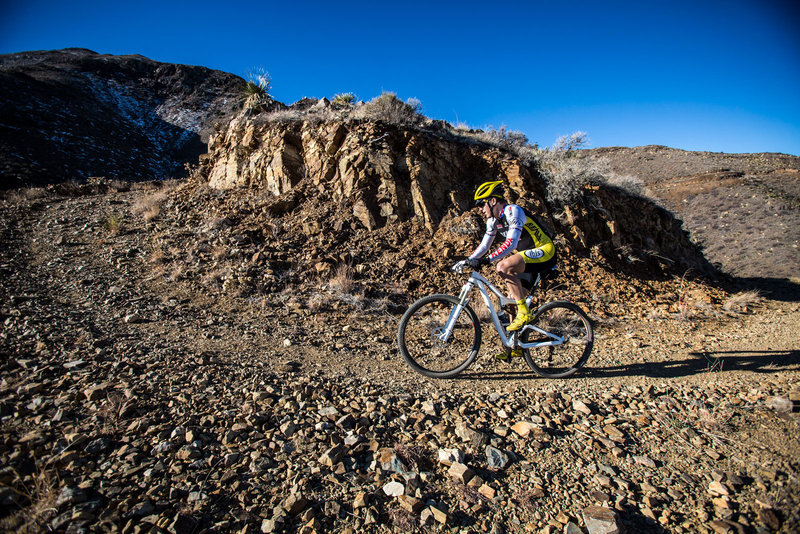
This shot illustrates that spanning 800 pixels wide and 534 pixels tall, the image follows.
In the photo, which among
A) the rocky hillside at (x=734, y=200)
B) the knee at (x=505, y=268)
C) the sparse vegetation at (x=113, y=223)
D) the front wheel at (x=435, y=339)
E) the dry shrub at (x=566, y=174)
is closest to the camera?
the front wheel at (x=435, y=339)

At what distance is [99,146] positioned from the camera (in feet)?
77.9

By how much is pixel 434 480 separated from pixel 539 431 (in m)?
1.05

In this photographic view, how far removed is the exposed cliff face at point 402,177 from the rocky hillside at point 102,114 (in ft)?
17.2

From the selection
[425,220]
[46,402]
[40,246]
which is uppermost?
[425,220]

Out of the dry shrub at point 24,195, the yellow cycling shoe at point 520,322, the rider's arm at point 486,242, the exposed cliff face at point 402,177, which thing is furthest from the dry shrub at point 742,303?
the dry shrub at point 24,195

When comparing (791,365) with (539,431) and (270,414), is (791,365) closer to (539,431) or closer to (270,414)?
(539,431)

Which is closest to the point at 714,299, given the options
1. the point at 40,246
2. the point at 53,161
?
the point at 40,246

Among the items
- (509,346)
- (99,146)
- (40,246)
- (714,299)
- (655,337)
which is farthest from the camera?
(99,146)

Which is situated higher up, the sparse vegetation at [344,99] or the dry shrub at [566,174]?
the sparse vegetation at [344,99]

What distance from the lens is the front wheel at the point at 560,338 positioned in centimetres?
425

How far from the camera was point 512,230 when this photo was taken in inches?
163

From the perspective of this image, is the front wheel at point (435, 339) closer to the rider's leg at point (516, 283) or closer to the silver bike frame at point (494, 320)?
the silver bike frame at point (494, 320)

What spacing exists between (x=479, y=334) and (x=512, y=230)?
129 cm

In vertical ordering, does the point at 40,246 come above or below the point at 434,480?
above
